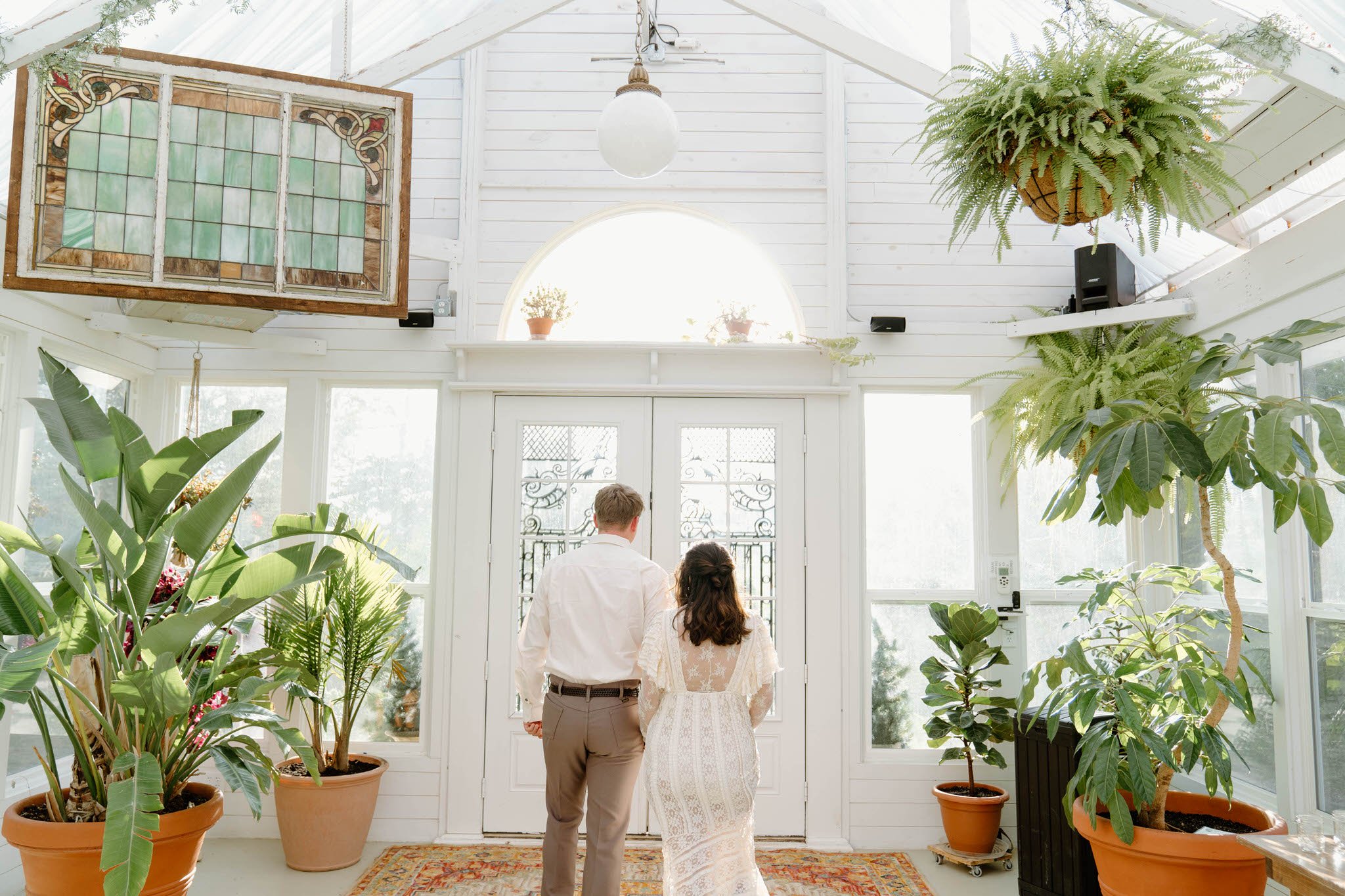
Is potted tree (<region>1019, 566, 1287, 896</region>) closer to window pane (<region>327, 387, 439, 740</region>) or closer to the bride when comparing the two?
the bride

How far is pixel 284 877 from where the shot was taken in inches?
165

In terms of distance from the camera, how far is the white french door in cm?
484


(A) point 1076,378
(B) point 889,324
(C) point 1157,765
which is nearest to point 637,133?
(B) point 889,324

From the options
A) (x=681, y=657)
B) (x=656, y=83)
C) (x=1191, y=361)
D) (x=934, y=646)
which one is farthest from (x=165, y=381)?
(x=1191, y=361)

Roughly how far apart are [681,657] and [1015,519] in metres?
2.49

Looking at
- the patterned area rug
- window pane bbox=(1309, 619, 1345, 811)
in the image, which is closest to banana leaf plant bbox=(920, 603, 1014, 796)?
the patterned area rug

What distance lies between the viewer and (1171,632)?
3482mm

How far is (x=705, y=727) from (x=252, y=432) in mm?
3216

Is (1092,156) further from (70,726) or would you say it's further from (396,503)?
(396,503)

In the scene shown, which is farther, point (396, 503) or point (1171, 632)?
point (396, 503)

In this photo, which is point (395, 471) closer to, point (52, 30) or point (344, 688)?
point (344, 688)

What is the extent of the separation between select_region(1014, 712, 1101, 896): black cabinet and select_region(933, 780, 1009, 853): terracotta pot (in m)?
0.35

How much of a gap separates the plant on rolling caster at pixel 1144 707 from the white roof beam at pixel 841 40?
203cm

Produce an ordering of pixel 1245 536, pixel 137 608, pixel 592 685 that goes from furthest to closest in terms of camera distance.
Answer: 1. pixel 1245 536
2. pixel 592 685
3. pixel 137 608
